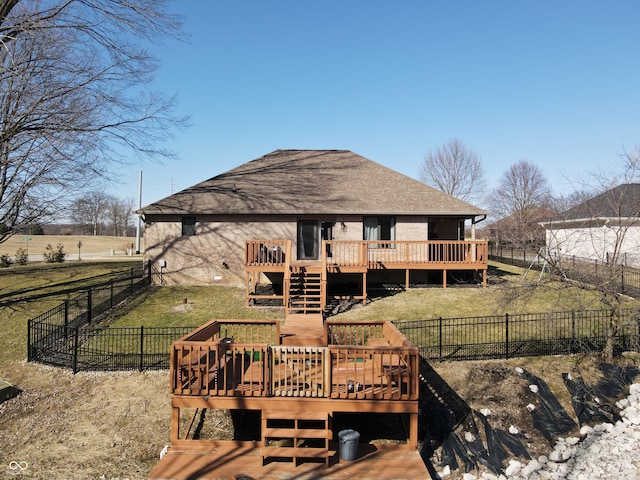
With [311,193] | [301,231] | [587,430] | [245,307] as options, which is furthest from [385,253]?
[587,430]

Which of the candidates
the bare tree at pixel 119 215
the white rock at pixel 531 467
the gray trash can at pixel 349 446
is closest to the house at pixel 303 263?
the gray trash can at pixel 349 446

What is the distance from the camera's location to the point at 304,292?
14.7m

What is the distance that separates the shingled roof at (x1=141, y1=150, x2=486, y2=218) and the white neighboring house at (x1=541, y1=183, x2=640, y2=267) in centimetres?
440

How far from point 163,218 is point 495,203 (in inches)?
1863

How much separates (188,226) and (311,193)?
641 cm

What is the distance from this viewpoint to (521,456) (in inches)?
273

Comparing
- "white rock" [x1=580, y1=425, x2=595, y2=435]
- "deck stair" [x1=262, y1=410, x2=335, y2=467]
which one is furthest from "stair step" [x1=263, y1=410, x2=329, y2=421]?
"white rock" [x1=580, y1=425, x2=595, y2=435]

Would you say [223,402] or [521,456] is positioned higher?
[223,402]

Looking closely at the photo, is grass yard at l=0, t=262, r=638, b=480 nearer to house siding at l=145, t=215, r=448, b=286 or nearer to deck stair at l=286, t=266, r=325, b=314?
deck stair at l=286, t=266, r=325, b=314

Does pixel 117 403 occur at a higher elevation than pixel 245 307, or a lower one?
lower

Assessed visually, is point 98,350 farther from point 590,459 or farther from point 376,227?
point 376,227

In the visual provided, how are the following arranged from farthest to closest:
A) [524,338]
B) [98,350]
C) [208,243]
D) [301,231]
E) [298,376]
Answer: [301,231], [208,243], [524,338], [98,350], [298,376]

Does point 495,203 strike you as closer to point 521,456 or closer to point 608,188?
point 608,188

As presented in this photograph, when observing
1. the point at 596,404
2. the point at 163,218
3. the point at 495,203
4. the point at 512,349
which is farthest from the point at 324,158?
the point at 495,203
